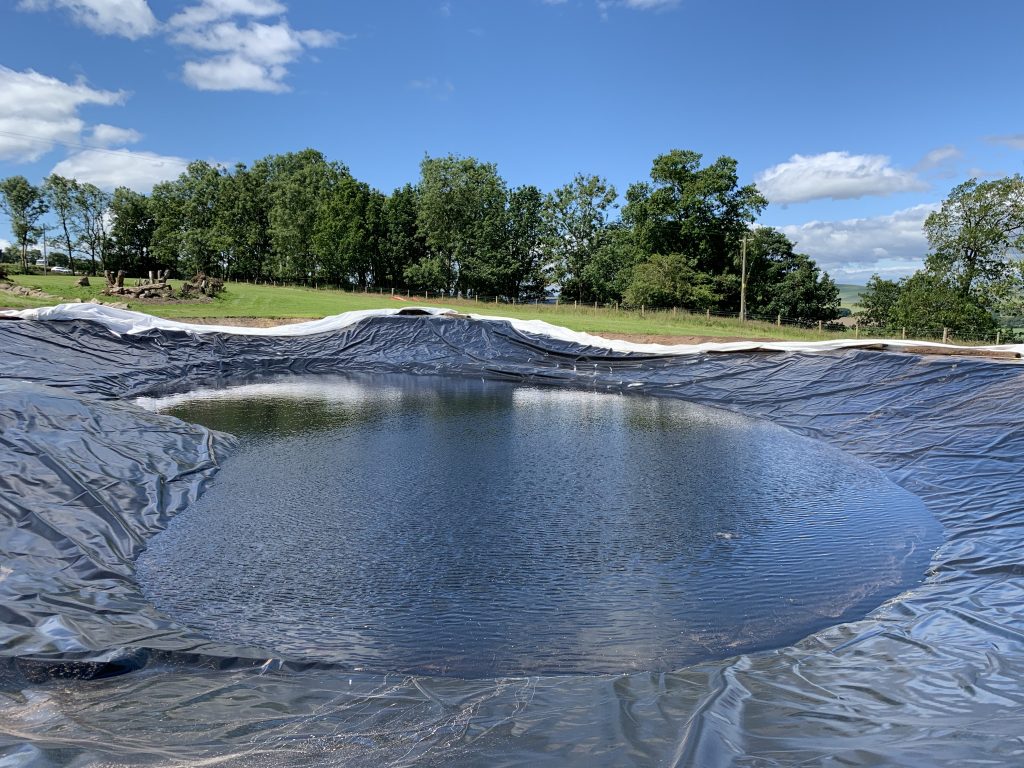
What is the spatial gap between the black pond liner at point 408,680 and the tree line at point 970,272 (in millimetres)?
26765

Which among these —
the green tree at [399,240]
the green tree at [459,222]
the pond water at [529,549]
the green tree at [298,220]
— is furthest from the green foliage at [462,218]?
the pond water at [529,549]

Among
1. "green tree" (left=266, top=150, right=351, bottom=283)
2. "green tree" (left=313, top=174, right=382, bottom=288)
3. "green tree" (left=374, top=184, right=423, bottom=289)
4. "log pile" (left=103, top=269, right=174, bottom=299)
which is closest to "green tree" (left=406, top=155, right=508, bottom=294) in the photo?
"green tree" (left=374, top=184, right=423, bottom=289)

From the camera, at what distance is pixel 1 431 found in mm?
5184

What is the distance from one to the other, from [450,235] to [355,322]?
27409 millimetres

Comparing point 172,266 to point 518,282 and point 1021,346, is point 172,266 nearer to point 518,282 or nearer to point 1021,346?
point 518,282

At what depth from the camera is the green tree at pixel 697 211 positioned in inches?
1420

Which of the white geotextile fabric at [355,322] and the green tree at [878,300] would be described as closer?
the white geotextile fabric at [355,322]

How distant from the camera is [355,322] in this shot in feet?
55.7

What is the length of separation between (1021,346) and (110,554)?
1271cm

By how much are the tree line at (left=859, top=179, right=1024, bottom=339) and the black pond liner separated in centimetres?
2676

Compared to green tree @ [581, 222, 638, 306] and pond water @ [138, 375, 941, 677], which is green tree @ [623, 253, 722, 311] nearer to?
green tree @ [581, 222, 638, 306]

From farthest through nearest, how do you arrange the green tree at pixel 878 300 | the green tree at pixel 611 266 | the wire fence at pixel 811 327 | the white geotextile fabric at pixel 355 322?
the green tree at pixel 611 266
the green tree at pixel 878 300
the wire fence at pixel 811 327
the white geotextile fabric at pixel 355 322

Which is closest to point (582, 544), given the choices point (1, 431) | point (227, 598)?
point (227, 598)

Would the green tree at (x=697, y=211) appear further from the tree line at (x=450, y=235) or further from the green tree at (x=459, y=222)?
the green tree at (x=459, y=222)
